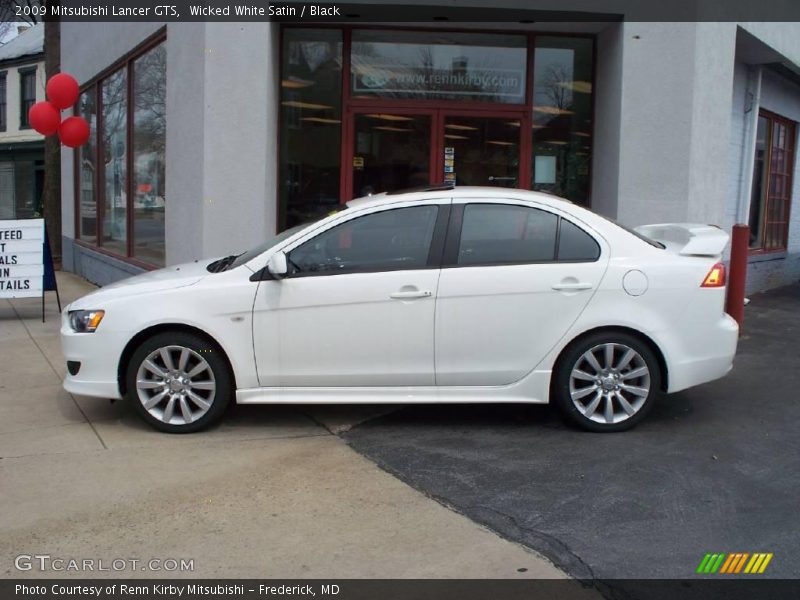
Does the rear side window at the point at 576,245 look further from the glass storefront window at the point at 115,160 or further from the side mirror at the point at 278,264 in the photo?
the glass storefront window at the point at 115,160

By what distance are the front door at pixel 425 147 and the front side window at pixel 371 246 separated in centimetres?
415

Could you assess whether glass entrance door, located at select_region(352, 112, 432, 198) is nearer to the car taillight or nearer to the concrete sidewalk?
the concrete sidewalk

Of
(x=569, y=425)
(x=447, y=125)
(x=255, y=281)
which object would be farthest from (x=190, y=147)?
Answer: (x=569, y=425)

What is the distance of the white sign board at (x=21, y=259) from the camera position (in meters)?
10.1

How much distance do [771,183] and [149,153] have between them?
382 inches

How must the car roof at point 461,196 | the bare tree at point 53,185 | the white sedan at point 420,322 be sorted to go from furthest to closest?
the bare tree at point 53,185, the car roof at point 461,196, the white sedan at point 420,322

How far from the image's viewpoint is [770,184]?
1370 cm

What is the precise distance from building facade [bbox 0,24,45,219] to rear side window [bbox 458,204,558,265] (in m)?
26.6

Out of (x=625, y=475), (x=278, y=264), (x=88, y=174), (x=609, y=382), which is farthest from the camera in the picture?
(x=88, y=174)

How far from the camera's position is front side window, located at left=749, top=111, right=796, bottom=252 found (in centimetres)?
1317

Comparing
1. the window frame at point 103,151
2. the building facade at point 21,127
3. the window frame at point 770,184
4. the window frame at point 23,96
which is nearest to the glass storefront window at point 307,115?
the window frame at point 103,151

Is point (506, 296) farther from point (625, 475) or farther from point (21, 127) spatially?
point (21, 127)

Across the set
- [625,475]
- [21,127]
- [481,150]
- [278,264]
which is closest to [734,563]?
[625,475]

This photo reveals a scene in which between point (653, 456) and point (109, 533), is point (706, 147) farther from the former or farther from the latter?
point (109, 533)
